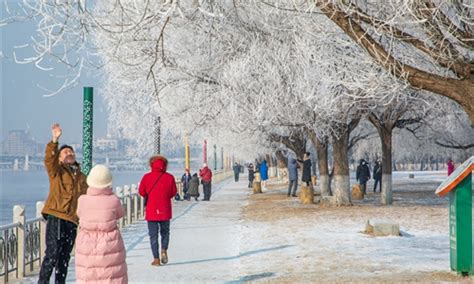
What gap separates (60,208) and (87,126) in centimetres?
408

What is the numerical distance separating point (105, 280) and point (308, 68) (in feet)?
36.9

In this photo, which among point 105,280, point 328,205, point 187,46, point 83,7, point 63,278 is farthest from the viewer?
point 328,205

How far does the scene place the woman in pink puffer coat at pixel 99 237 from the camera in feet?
24.4

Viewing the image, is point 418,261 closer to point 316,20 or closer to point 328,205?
point 316,20

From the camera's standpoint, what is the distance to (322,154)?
30.8 metres

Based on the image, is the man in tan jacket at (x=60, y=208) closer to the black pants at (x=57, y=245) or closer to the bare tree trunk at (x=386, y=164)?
the black pants at (x=57, y=245)

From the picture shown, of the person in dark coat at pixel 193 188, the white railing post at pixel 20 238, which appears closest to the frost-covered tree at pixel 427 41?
the white railing post at pixel 20 238

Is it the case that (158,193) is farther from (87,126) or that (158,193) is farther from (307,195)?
(307,195)

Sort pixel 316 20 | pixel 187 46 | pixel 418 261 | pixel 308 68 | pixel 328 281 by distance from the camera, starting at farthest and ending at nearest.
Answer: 1. pixel 187 46
2. pixel 308 68
3. pixel 316 20
4. pixel 418 261
5. pixel 328 281

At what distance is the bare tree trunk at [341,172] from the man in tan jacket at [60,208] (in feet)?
55.1

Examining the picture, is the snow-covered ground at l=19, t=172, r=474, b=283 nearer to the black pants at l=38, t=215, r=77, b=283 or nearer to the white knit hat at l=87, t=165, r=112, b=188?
the black pants at l=38, t=215, r=77, b=283

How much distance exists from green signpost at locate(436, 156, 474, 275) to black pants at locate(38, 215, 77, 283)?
5270mm

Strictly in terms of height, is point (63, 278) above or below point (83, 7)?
below

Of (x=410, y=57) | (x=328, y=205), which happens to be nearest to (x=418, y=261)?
(x=410, y=57)
